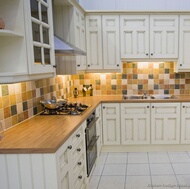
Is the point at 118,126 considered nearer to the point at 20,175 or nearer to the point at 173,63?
the point at 173,63

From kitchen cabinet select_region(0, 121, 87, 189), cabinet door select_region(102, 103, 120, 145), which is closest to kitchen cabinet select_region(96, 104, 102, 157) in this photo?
cabinet door select_region(102, 103, 120, 145)

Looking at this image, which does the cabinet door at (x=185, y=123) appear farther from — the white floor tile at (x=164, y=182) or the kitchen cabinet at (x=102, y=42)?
the kitchen cabinet at (x=102, y=42)

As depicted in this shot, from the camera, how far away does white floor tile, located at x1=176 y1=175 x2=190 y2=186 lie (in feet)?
8.86

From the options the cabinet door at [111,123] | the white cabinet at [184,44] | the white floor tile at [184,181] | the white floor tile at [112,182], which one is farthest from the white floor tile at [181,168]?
the white cabinet at [184,44]

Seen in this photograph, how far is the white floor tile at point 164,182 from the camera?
2703 millimetres

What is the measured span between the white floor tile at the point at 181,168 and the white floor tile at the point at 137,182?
439 millimetres

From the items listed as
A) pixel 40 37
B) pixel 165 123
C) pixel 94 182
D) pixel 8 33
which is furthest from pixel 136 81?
pixel 8 33

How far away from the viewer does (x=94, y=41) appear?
385cm

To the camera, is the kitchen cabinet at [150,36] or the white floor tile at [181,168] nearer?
the white floor tile at [181,168]

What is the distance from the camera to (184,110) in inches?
142

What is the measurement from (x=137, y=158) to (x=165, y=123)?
2.26ft

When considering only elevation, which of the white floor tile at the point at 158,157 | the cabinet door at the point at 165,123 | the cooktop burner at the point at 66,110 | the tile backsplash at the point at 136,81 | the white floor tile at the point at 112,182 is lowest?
the white floor tile at the point at 112,182

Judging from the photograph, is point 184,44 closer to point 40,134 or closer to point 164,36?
point 164,36

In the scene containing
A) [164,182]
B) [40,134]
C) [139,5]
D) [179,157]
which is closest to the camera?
[40,134]
